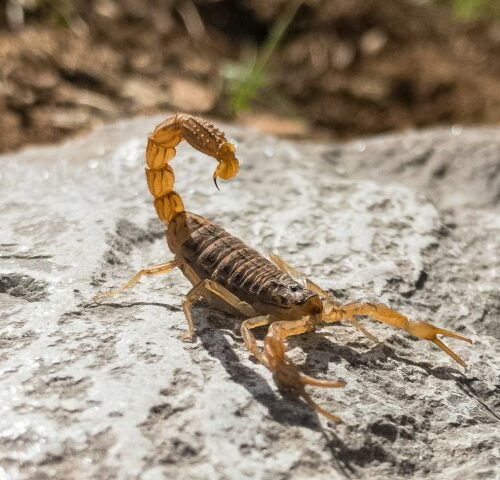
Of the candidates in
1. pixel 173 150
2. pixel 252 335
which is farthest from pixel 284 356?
pixel 173 150

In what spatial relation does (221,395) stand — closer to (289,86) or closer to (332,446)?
(332,446)

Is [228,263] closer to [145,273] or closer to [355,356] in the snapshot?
[145,273]

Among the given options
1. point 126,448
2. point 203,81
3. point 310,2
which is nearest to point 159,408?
point 126,448

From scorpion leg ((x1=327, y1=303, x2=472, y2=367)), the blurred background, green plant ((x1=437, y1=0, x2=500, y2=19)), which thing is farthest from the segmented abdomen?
green plant ((x1=437, y1=0, x2=500, y2=19))

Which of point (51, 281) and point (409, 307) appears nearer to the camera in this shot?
point (51, 281)

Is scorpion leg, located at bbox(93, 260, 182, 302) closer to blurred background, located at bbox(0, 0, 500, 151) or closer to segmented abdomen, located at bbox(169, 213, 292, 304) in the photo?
segmented abdomen, located at bbox(169, 213, 292, 304)

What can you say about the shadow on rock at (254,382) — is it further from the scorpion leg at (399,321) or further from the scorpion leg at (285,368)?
the scorpion leg at (399,321)
